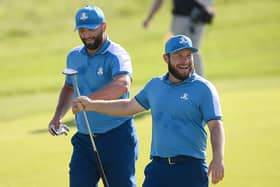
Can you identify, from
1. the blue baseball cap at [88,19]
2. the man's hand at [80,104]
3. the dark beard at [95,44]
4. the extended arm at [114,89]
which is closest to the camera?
the man's hand at [80,104]

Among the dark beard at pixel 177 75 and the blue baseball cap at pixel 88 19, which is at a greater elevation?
the blue baseball cap at pixel 88 19

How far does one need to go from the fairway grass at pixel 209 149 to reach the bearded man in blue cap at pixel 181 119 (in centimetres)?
255

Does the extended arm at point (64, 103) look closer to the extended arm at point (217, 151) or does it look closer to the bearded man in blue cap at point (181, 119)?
the bearded man in blue cap at point (181, 119)

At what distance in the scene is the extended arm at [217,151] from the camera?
7.34 m

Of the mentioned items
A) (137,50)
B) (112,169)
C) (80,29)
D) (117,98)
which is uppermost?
(80,29)

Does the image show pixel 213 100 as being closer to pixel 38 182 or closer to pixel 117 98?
pixel 117 98

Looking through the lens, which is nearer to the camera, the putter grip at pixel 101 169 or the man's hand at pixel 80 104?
the man's hand at pixel 80 104

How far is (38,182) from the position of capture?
10664 millimetres

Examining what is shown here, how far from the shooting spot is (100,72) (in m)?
8.80

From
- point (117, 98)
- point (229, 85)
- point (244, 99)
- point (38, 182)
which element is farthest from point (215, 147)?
point (229, 85)

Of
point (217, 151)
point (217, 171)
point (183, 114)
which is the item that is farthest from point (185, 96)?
point (217, 171)

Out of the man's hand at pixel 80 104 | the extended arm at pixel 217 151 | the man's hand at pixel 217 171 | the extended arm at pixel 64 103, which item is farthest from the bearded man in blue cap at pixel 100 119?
the man's hand at pixel 217 171

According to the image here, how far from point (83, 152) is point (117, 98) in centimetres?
62

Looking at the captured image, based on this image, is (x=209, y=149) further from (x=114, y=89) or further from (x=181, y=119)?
(x=181, y=119)
